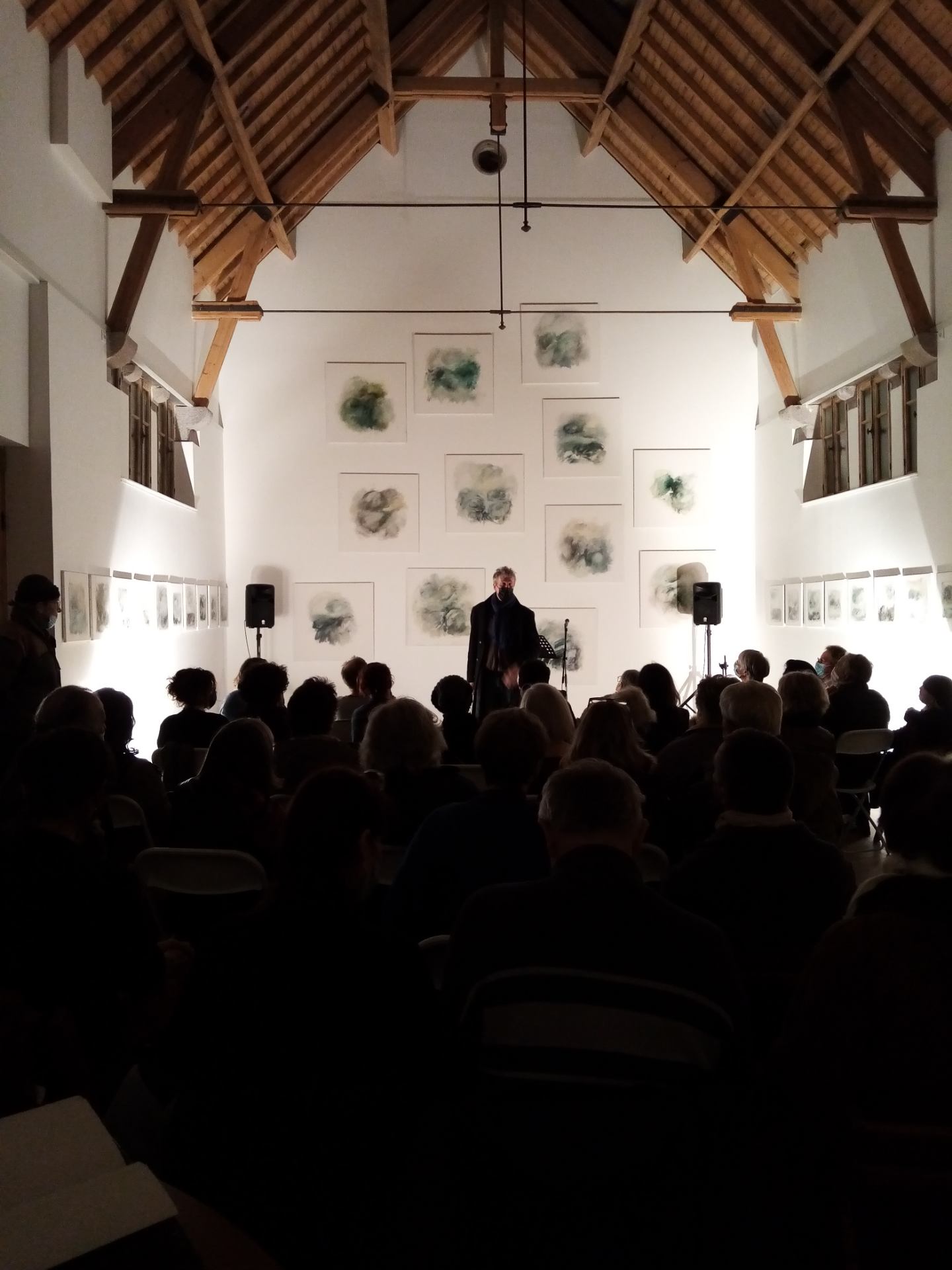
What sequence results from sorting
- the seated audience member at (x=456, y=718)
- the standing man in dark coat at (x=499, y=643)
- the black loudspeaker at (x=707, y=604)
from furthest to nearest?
the black loudspeaker at (x=707, y=604) < the standing man in dark coat at (x=499, y=643) < the seated audience member at (x=456, y=718)

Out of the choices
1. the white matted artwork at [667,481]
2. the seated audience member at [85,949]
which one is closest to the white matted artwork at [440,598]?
the white matted artwork at [667,481]

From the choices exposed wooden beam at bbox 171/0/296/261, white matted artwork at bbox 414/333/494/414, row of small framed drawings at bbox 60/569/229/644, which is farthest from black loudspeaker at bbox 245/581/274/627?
exposed wooden beam at bbox 171/0/296/261

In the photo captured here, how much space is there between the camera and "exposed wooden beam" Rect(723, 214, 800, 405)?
12070 millimetres

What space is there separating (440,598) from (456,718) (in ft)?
26.2

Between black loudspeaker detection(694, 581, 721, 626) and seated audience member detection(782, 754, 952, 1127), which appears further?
black loudspeaker detection(694, 581, 721, 626)

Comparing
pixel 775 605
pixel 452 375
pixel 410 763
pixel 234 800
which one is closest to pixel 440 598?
pixel 452 375

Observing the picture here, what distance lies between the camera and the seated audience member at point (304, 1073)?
1735 millimetres

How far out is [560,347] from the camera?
14008 mm

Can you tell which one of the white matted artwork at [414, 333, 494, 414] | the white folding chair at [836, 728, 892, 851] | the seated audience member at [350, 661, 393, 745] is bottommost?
the white folding chair at [836, 728, 892, 851]

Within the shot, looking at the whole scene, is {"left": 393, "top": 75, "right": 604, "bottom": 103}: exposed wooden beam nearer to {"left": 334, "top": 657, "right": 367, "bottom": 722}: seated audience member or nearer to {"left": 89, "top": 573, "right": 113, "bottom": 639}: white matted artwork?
{"left": 89, "top": 573, "right": 113, "bottom": 639}: white matted artwork

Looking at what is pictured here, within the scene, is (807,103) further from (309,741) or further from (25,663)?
(25,663)

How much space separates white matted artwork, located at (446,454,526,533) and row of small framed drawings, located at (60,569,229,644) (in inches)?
120

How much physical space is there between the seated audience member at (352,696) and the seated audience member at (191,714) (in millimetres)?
1803

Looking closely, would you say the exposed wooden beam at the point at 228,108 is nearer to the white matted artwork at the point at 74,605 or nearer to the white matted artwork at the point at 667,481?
the white matted artwork at the point at 74,605
